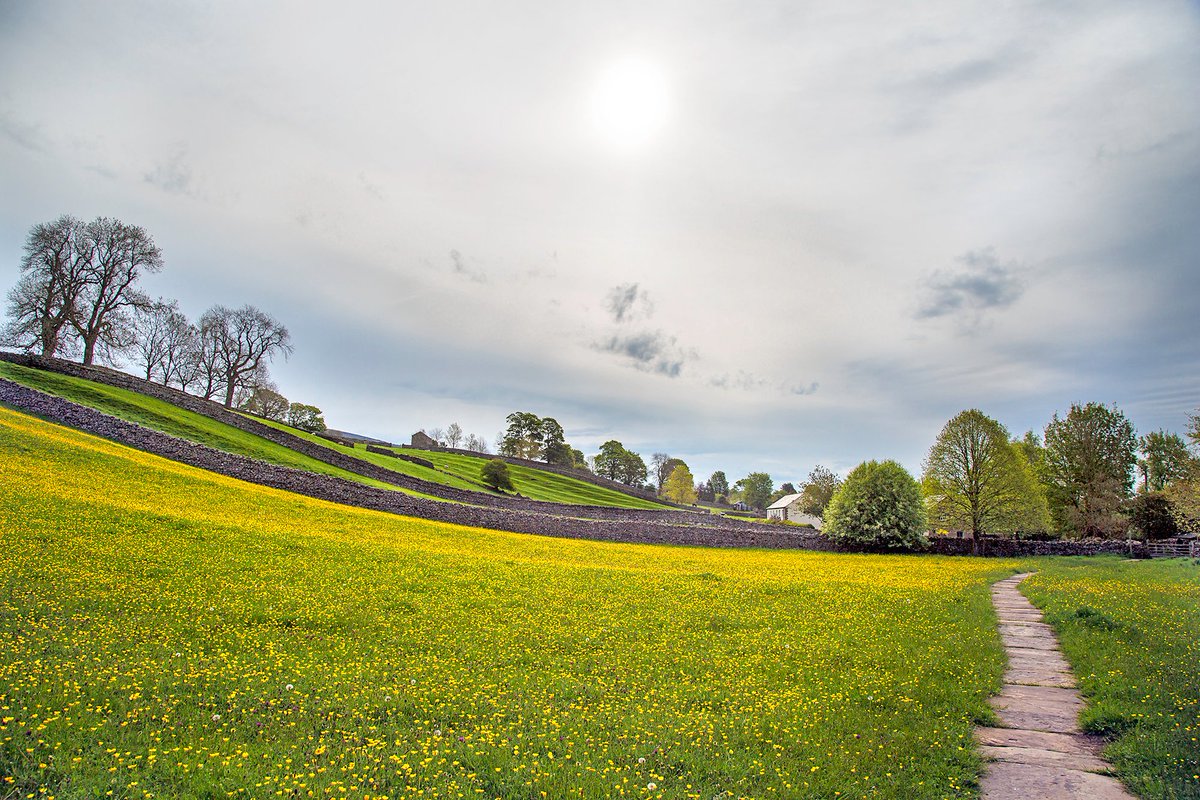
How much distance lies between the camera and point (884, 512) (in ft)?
146

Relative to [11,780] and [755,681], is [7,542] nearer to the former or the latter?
[11,780]

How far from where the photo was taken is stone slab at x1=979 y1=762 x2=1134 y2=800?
19.0ft

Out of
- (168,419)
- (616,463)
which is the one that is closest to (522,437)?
(616,463)

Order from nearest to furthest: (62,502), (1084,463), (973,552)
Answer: (62,502) → (973,552) → (1084,463)

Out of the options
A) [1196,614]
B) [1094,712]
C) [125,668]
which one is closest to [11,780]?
[125,668]

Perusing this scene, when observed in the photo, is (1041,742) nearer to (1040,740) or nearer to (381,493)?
(1040,740)

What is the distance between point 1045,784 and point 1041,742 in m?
1.46

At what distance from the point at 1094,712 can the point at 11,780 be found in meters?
12.7

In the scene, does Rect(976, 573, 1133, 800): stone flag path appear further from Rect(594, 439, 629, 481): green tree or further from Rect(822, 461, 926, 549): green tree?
Rect(594, 439, 629, 481): green tree

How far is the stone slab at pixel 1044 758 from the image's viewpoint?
255 inches

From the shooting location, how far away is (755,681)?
9297 millimetres

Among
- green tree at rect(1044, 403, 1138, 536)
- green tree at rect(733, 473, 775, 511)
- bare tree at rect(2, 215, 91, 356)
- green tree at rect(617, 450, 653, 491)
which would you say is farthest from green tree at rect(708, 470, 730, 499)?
bare tree at rect(2, 215, 91, 356)

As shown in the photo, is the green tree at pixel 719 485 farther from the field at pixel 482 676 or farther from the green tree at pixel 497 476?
the field at pixel 482 676

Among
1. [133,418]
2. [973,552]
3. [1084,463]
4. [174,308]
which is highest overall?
[174,308]
